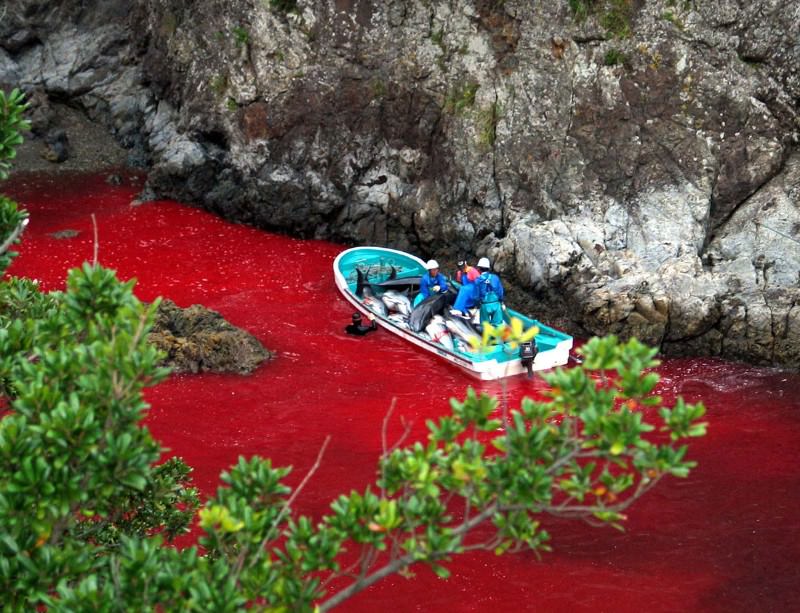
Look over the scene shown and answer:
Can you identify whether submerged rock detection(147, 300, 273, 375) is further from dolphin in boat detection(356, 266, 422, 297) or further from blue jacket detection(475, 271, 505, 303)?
blue jacket detection(475, 271, 505, 303)

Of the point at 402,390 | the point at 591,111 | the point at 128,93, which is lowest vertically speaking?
the point at 402,390

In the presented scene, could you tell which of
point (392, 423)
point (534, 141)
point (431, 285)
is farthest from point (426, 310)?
point (534, 141)

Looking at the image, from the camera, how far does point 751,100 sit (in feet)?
64.2

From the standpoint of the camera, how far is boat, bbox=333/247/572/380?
55.9 feet

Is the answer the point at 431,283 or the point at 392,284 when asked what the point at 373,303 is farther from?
the point at 431,283

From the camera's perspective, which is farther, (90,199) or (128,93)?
(128,93)

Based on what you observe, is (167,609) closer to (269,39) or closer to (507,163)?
(507,163)

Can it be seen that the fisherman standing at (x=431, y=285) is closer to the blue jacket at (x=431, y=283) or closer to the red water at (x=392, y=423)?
the blue jacket at (x=431, y=283)

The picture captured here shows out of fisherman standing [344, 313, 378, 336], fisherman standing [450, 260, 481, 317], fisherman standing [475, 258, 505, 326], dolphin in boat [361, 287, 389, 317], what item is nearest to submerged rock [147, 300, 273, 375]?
fisherman standing [344, 313, 378, 336]

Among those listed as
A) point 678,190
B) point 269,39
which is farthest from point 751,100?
point 269,39

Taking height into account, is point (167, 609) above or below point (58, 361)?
below

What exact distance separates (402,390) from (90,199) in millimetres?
13046

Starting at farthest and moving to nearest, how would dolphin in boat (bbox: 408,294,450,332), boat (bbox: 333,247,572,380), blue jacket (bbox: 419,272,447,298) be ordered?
blue jacket (bbox: 419,272,447,298) → dolphin in boat (bbox: 408,294,450,332) → boat (bbox: 333,247,572,380)

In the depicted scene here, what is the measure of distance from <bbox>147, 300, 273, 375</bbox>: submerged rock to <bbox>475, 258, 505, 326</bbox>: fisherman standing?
158 inches
